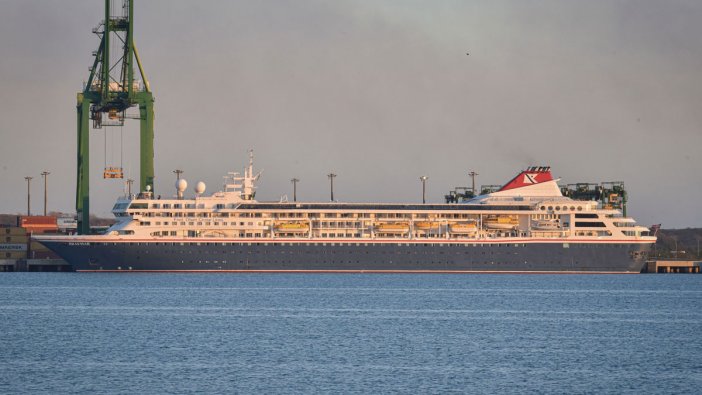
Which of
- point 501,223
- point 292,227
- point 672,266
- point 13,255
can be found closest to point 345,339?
point 292,227

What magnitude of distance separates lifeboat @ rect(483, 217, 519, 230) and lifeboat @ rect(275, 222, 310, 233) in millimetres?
13924

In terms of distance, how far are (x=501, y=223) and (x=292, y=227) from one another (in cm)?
1599

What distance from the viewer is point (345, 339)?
41.0m

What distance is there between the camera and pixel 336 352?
123 ft

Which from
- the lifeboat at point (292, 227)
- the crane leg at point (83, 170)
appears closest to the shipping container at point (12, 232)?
the crane leg at point (83, 170)

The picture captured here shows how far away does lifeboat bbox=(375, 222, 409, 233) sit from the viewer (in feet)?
Result: 284

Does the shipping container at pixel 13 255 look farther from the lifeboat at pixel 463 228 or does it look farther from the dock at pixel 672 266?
the dock at pixel 672 266

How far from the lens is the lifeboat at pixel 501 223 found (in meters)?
88.0

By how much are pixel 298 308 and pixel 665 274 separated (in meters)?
54.2

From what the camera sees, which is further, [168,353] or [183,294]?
[183,294]

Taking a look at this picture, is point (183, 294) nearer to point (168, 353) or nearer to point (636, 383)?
point (168, 353)

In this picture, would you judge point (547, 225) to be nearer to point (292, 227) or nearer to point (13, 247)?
point (292, 227)

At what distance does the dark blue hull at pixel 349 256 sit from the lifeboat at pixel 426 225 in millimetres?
1895

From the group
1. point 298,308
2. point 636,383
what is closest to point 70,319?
point 298,308
